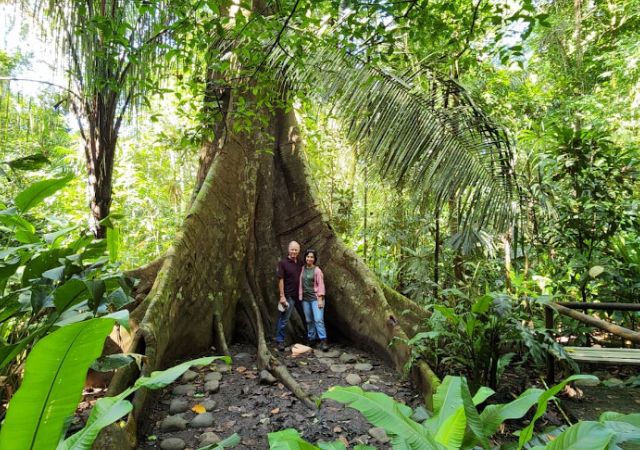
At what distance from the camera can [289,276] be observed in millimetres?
4902

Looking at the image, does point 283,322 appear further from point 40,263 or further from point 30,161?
point 30,161

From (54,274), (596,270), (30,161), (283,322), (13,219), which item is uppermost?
(30,161)

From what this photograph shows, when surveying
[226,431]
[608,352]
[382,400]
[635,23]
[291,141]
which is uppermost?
[635,23]

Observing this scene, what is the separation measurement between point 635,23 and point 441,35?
8.19 m

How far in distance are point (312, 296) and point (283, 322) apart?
46 cm

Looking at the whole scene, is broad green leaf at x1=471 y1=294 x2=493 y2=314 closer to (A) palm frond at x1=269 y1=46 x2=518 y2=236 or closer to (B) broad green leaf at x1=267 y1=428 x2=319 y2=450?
(A) palm frond at x1=269 y1=46 x2=518 y2=236

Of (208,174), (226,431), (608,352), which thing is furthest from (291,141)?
(608,352)

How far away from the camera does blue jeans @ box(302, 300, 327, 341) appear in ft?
15.4

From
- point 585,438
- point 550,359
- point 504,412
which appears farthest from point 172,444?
point 550,359

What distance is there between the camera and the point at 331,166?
328 inches

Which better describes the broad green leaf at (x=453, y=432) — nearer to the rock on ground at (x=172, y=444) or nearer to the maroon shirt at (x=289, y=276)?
the rock on ground at (x=172, y=444)

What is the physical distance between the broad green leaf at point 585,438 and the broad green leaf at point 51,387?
1540 mm

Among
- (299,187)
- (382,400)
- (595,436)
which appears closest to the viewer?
(595,436)

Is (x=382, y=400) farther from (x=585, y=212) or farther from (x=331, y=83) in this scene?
(x=585, y=212)
